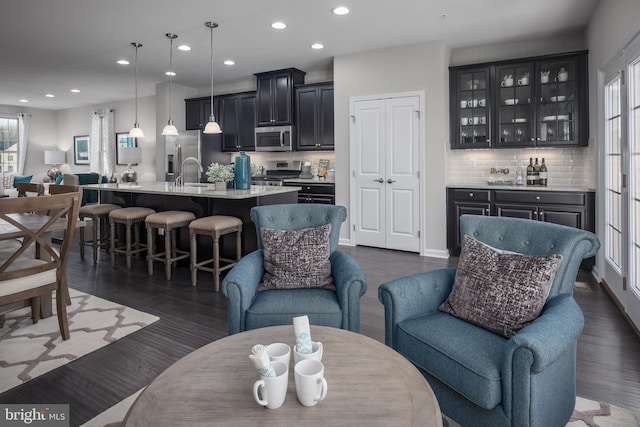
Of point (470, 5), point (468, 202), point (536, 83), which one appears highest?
point (470, 5)

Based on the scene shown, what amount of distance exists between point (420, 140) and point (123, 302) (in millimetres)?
3978

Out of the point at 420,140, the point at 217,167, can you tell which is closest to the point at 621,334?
the point at 420,140

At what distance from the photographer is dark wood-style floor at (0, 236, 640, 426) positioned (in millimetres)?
2100

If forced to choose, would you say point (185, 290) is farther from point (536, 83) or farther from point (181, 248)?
point (536, 83)

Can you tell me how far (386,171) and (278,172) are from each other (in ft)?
7.79

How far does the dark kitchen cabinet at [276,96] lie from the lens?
6.69 m

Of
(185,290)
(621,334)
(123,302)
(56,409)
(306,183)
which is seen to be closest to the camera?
(56,409)

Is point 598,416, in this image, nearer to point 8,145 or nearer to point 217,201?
point 217,201

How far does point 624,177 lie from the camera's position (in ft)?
10.8

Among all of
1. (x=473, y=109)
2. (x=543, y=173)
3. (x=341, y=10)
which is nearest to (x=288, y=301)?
(x=341, y=10)

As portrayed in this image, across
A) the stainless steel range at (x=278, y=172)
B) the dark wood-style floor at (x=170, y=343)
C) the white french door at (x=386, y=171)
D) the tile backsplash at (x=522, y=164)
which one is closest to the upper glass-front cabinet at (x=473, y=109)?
the tile backsplash at (x=522, y=164)

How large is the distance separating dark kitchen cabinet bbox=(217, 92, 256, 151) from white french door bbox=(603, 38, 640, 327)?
5.25 meters

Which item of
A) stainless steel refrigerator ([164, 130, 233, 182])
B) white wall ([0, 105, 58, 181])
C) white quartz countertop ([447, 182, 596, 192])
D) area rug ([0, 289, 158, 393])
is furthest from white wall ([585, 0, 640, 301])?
white wall ([0, 105, 58, 181])

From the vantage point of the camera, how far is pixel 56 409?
1.98 metres
